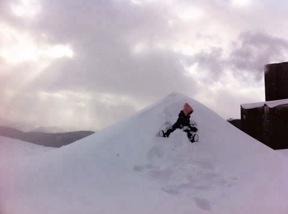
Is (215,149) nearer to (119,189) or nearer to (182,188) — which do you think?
(182,188)

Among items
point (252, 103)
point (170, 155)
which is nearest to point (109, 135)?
point (170, 155)

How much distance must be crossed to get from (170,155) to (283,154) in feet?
19.5

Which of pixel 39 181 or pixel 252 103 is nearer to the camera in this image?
pixel 39 181

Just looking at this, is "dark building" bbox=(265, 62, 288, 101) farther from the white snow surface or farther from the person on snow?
the person on snow

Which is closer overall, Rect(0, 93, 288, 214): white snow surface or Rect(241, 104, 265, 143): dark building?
Rect(0, 93, 288, 214): white snow surface

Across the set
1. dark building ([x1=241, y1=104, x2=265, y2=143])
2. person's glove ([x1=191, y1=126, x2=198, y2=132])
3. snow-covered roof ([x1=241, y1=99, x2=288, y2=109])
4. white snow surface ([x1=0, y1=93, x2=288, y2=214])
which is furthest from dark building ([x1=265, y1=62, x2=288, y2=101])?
person's glove ([x1=191, y1=126, x2=198, y2=132])

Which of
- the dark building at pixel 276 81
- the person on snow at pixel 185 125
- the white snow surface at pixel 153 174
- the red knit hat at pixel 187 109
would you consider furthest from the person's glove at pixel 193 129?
the dark building at pixel 276 81

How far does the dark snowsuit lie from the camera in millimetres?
20438

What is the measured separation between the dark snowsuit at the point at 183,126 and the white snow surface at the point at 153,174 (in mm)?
220

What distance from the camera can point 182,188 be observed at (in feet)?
56.7

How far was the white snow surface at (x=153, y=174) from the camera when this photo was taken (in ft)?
52.6

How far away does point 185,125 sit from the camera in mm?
20688

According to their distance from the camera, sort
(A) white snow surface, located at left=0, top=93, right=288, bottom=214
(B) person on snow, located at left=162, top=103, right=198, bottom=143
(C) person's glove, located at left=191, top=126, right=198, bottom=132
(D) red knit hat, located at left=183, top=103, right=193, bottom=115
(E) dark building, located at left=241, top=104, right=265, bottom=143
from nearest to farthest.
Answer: (A) white snow surface, located at left=0, top=93, right=288, bottom=214, (B) person on snow, located at left=162, top=103, right=198, bottom=143, (C) person's glove, located at left=191, top=126, right=198, bottom=132, (D) red knit hat, located at left=183, top=103, right=193, bottom=115, (E) dark building, located at left=241, top=104, right=265, bottom=143

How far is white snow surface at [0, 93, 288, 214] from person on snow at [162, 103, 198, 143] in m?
0.23
